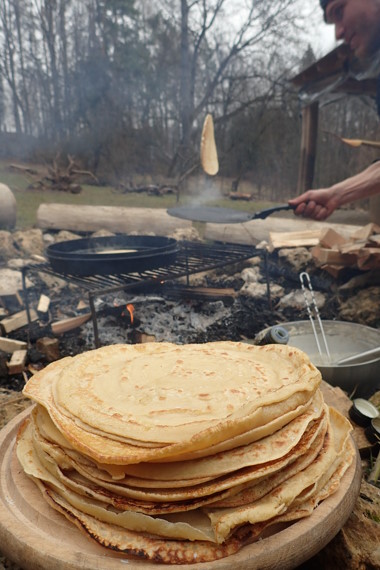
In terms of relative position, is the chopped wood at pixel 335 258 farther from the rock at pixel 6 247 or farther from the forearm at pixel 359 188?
the rock at pixel 6 247

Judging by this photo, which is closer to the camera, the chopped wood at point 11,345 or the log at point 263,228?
the chopped wood at point 11,345

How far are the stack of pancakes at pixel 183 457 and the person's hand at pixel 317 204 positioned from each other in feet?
9.51

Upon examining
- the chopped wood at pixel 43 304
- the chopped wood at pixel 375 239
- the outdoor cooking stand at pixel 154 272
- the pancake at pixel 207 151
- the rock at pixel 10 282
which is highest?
the pancake at pixel 207 151

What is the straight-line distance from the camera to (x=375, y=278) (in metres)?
5.76

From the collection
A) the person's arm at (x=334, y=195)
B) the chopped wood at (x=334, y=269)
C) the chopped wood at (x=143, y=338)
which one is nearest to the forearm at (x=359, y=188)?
the person's arm at (x=334, y=195)

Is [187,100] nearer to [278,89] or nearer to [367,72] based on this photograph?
[278,89]

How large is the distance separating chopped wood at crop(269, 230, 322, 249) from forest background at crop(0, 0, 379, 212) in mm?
12901

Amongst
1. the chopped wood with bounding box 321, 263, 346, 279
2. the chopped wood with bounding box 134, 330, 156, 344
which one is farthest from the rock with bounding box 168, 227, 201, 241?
the chopped wood with bounding box 134, 330, 156, 344

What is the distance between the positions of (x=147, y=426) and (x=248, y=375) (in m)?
0.56

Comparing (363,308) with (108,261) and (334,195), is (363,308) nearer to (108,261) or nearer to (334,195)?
(334,195)

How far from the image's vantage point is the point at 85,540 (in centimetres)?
127

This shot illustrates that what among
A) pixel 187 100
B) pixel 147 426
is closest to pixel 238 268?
pixel 147 426

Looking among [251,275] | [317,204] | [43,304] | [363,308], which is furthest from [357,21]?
[43,304]

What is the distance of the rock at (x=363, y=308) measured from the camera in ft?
17.0
